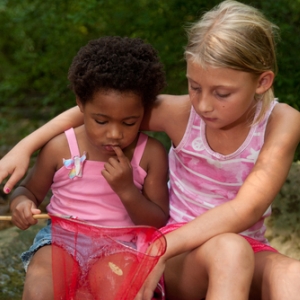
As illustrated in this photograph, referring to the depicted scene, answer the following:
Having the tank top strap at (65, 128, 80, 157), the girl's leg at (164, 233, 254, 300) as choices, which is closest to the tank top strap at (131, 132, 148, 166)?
the tank top strap at (65, 128, 80, 157)

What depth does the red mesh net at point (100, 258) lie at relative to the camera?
7.13ft

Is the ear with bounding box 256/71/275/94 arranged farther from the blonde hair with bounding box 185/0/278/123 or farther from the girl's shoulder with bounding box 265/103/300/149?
the girl's shoulder with bounding box 265/103/300/149

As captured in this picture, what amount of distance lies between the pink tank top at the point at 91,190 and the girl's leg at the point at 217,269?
434mm

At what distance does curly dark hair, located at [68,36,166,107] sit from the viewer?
2.53m

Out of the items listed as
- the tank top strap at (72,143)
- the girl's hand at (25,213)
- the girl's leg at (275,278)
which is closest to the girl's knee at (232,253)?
the girl's leg at (275,278)

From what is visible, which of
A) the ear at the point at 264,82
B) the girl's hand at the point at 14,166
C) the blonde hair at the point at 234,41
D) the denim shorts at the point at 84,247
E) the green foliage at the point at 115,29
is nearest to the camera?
the denim shorts at the point at 84,247

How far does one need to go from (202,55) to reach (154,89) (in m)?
0.35

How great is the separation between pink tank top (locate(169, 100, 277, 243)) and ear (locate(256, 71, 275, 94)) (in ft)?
0.47

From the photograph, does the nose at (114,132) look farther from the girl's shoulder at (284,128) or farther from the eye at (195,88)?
the girl's shoulder at (284,128)

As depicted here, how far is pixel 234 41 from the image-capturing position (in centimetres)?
234

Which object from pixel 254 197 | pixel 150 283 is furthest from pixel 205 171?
pixel 150 283

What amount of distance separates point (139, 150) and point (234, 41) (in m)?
0.69

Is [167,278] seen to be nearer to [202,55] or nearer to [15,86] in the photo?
[202,55]

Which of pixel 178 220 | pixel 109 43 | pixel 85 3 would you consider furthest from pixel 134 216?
pixel 85 3
